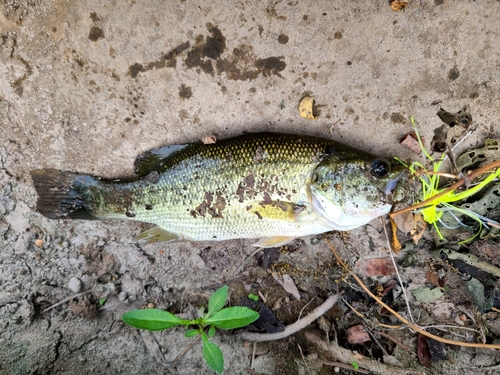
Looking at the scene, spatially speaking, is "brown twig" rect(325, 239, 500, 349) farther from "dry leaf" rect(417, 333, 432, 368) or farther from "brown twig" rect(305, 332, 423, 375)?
"brown twig" rect(305, 332, 423, 375)

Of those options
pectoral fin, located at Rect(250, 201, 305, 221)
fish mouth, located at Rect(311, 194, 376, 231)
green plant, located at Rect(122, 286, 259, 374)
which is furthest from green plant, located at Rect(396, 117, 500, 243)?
green plant, located at Rect(122, 286, 259, 374)

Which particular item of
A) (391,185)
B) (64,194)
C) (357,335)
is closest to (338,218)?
(391,185)

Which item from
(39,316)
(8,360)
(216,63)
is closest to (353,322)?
(216,63)

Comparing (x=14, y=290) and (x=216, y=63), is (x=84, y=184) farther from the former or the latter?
(x=216, y=63)

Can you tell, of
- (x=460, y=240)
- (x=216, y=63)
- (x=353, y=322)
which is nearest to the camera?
(x=216, y=63)

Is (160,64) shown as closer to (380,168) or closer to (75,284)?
(380,168)
